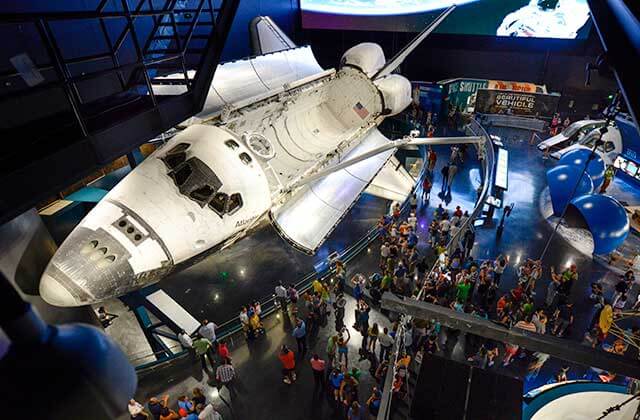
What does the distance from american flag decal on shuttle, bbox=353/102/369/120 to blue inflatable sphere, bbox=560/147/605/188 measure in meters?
10.3

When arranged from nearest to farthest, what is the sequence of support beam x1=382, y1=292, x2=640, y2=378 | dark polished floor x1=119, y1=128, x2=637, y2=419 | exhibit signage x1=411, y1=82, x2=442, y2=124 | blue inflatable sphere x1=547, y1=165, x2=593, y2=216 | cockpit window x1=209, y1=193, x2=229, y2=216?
support beam x1=382, y1=292, x2=640, y2=378 < cockpit window x1=209, y1=193, x2=229, y2=216 < dark polished floor x1=119, y1=128, x2=637, y2=419 < blue inflatable sphere x1=547, y1=165, x2=593, y2=216 < exhibit signage x1=411, y1=82, x2=442, y2=124

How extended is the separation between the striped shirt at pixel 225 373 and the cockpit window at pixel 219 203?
4423 mm

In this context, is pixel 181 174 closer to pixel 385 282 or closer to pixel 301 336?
pixel 301 336

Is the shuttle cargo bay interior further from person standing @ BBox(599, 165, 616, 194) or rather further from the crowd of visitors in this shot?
person standing @ BBox(599, 165, 616, 194)

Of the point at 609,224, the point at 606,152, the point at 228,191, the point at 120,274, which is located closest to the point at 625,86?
the point at 228,191

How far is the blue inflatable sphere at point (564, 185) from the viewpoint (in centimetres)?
1667

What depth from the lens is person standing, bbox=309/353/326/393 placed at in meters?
9.78

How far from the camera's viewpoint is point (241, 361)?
441 inches

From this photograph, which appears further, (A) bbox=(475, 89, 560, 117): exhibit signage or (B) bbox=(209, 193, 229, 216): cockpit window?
(A) bbox=(475, 89, 560, 117): exhibit signage

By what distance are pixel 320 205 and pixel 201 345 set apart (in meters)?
6.31

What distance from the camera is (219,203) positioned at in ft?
30.4

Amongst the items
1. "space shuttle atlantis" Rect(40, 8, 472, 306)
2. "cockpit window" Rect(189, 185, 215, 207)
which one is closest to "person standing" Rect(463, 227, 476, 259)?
"space shuttle atlantis" Rect(40, 8, 472, 306)

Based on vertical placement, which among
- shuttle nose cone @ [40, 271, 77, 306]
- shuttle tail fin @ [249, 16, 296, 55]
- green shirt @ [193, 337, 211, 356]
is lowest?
green shirt @ [193, 337, 211, 356]

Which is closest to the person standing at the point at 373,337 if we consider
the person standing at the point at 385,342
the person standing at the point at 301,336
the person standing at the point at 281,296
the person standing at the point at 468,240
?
the person standing at the point at 385,342
